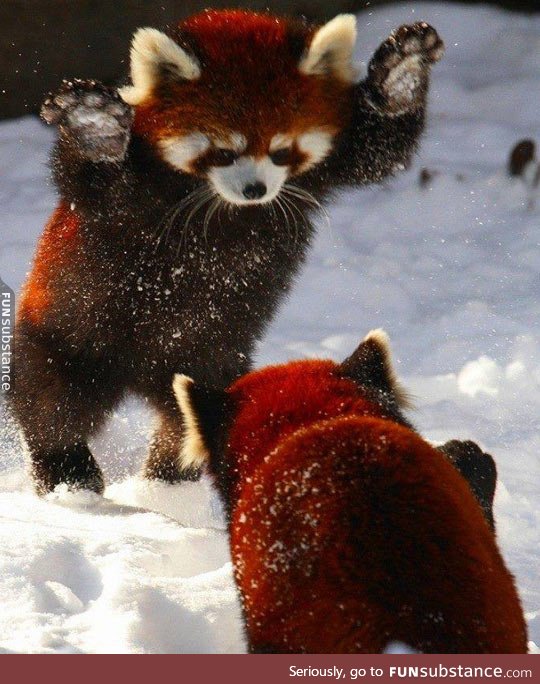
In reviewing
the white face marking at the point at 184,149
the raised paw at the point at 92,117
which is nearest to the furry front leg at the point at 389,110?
the white face marking at the point at 184,149

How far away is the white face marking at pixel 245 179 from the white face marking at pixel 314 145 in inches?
3.9

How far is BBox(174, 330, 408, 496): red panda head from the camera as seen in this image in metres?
1.75

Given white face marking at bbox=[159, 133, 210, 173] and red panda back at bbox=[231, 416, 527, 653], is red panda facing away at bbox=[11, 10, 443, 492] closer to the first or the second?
white face marking at bbox=[159, 133, 210, 173]

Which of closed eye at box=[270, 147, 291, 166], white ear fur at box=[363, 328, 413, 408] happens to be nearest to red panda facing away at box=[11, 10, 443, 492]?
closed eye at box=[270, 147, 291, 166]

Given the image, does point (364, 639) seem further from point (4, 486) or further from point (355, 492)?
point (4, 486)

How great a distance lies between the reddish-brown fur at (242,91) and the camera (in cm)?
225

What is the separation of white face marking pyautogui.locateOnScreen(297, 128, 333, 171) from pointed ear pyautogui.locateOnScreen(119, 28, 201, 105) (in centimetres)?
29

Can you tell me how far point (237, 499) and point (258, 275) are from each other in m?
0.92

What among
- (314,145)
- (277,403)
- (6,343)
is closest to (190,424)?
(277,403)

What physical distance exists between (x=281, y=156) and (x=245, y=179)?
0.40 feet

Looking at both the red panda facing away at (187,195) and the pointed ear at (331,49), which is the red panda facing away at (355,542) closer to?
the red panda facing away at (187,195)

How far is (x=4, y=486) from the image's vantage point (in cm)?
293

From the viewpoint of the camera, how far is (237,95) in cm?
225
